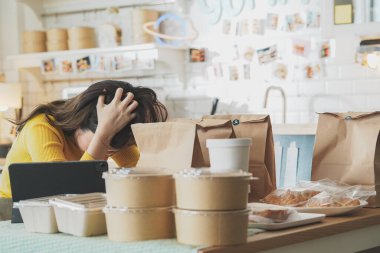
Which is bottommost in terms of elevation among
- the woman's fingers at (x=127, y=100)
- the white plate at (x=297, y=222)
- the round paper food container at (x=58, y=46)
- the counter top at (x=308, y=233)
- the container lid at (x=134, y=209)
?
the counter top at (x=308, y=233)

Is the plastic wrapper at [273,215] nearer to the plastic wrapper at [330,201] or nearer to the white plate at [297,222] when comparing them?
the white plate at [297,222]

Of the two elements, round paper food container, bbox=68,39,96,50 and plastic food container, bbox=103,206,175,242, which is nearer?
plastic food container, bbox=103,206,175,242

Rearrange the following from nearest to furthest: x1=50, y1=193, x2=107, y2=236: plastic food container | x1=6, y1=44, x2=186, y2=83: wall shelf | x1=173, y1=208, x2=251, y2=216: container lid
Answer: x1=173, y1=208, x2=251, y2=216: container lid < x1=50, y1=193, x2=107, y2=236: plastic food container < x1=6, y1=44, x2=186, y2=83: wall shelf

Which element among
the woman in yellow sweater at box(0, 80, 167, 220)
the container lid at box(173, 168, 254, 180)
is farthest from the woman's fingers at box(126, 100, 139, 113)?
the container lid at box(173, 168, 254, 180)

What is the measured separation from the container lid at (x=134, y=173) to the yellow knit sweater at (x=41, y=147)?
939mm

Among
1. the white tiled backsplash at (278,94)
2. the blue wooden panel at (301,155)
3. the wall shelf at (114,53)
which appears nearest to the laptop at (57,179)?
the blue wooden panel at (301,155)

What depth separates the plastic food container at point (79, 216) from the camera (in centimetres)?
181

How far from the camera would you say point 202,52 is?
5762 mm

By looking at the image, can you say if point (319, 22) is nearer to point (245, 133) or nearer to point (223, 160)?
point (245, 133)

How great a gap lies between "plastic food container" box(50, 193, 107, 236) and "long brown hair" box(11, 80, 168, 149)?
0.85 m

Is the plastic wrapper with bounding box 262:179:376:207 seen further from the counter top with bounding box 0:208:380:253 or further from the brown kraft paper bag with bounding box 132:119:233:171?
the brown kraft paper bag with bounding box 132:119:233:171

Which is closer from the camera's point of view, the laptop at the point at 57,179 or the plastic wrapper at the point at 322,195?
the laptop at the point at 57,179

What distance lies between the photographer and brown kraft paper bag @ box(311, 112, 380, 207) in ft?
7.85

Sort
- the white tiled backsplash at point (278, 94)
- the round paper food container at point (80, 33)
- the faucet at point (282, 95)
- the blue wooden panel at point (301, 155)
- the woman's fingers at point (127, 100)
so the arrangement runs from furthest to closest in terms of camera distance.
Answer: the round paper food container at point (80, 33), the faucet at point (282, 95), the white tiled backsplash at point (278, 94), the blue wooden panel at point (301, 155), the woman's fingers at point (127, 100)
